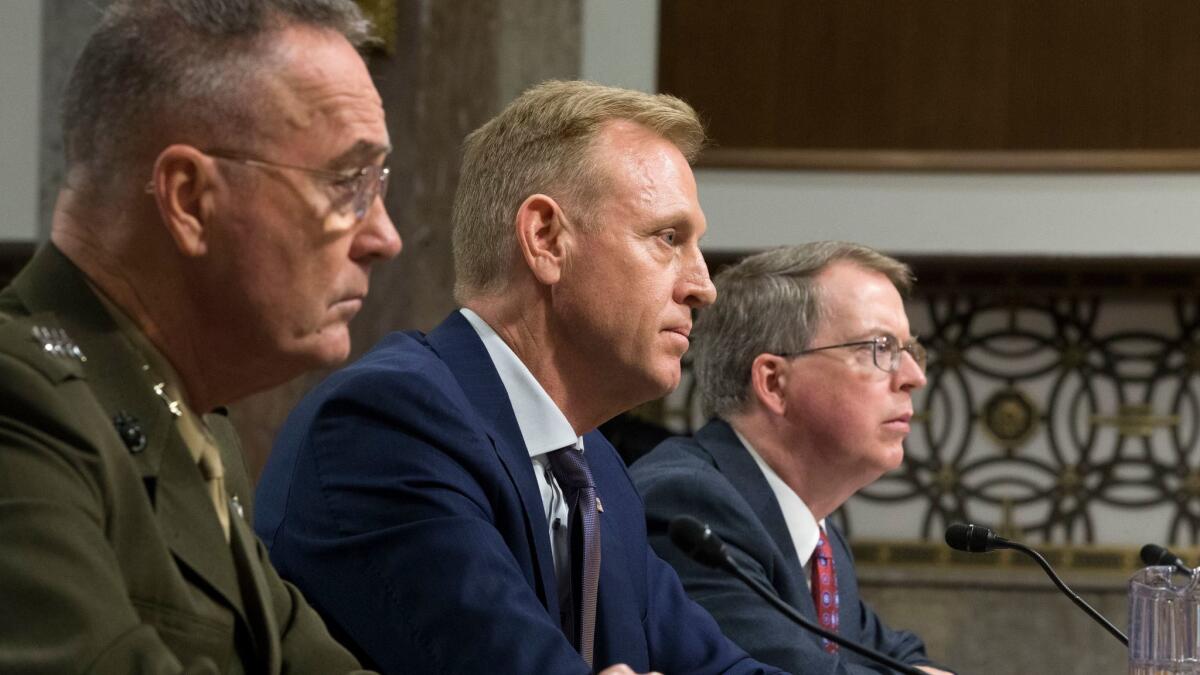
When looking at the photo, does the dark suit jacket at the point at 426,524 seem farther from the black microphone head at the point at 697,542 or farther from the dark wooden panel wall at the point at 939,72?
the dark wooden panel wall at the point at 939,72

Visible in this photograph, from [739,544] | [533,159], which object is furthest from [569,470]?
[739,544]

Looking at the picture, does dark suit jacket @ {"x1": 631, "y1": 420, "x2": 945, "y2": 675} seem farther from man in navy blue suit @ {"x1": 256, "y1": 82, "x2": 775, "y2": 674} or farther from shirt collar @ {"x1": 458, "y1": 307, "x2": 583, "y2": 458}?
shirt collar @ {"x1": 458, "y1": 307, "x2": 583, "y2": 458}

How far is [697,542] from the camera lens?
2.01 meters

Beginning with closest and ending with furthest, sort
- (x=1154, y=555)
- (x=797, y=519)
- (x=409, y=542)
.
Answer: (x=409, y=542) < (x=1154, y=555) < (x=797, y=519)

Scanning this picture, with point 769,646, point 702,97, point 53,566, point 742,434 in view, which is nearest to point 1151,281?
point 702,97

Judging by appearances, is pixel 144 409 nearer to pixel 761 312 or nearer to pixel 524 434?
pixel 524 434

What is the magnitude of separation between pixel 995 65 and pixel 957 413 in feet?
3.57

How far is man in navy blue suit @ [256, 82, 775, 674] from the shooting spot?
1.99 m

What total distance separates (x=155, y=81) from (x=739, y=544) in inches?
65.8

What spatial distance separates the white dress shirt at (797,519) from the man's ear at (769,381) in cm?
13

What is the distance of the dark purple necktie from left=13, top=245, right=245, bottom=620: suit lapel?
0.85 meters

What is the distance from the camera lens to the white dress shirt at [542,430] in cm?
232

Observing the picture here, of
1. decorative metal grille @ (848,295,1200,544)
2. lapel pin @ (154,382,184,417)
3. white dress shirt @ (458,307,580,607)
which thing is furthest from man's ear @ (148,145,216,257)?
decorative metal grille @ (848,295,1200,544)

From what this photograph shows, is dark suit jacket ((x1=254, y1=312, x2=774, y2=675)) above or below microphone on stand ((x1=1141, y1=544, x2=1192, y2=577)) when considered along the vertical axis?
above
